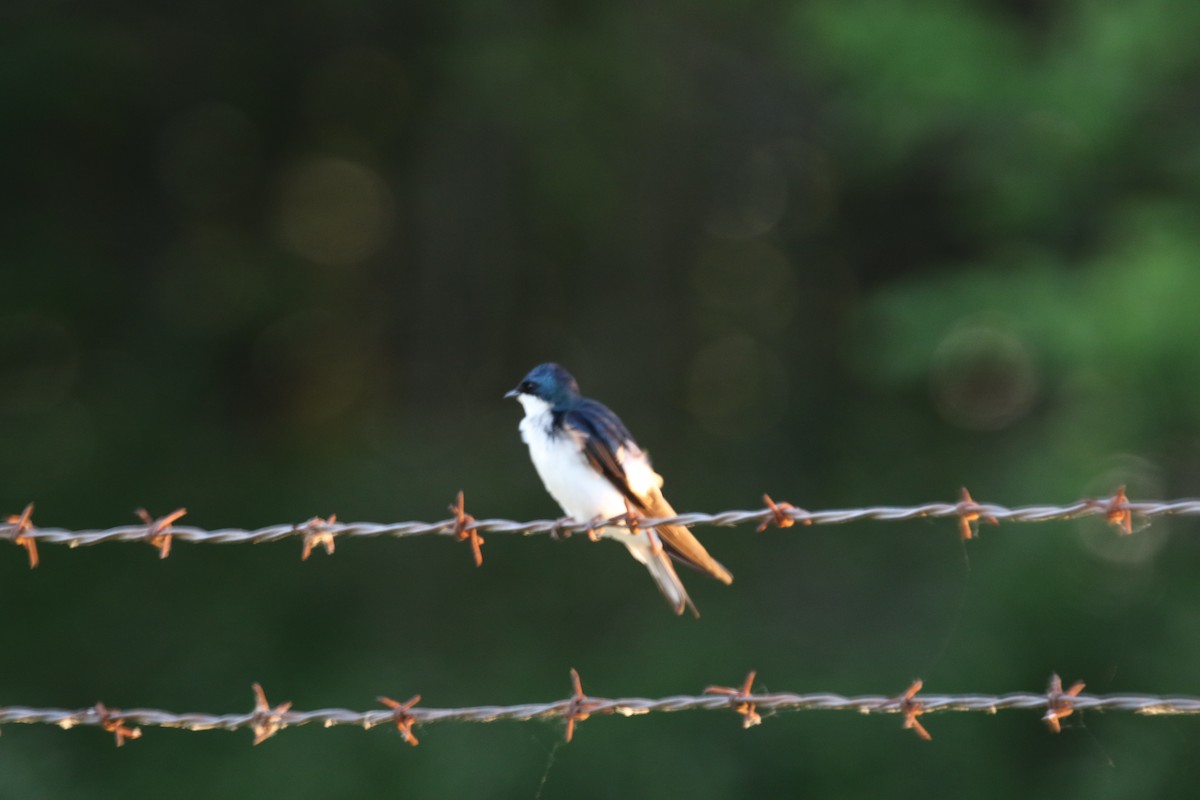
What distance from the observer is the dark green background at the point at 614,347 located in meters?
8.79

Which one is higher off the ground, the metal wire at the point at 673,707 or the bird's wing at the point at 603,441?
the bird's wing at the point at 603,441

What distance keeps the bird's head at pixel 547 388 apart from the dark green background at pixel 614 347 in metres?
4.00

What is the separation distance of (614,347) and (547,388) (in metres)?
7.65

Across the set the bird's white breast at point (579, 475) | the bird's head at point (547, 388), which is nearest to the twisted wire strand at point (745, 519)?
the bird's white breast at point (579, 475)

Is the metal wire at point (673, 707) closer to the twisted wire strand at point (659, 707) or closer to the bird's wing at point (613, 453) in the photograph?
the twisted wire strand at point (659, 707)

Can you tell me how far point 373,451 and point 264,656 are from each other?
2176mm

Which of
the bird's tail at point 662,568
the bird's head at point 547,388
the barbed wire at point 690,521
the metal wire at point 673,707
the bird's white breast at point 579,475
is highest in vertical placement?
the bird's head at point 547,388

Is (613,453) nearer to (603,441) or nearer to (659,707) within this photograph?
(603,441)

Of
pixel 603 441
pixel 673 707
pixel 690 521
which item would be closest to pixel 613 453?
pixel 603 441

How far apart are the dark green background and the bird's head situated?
400 cm

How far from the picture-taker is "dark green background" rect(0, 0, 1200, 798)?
8789mm

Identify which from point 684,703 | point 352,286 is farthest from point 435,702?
point 684,703

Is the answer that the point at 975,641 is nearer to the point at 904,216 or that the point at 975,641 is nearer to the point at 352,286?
the point at 904,216

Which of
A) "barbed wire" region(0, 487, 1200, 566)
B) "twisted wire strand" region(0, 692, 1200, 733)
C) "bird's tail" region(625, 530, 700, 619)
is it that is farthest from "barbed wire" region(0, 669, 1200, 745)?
"bird's tail" region(625, 530, 700, 619)
